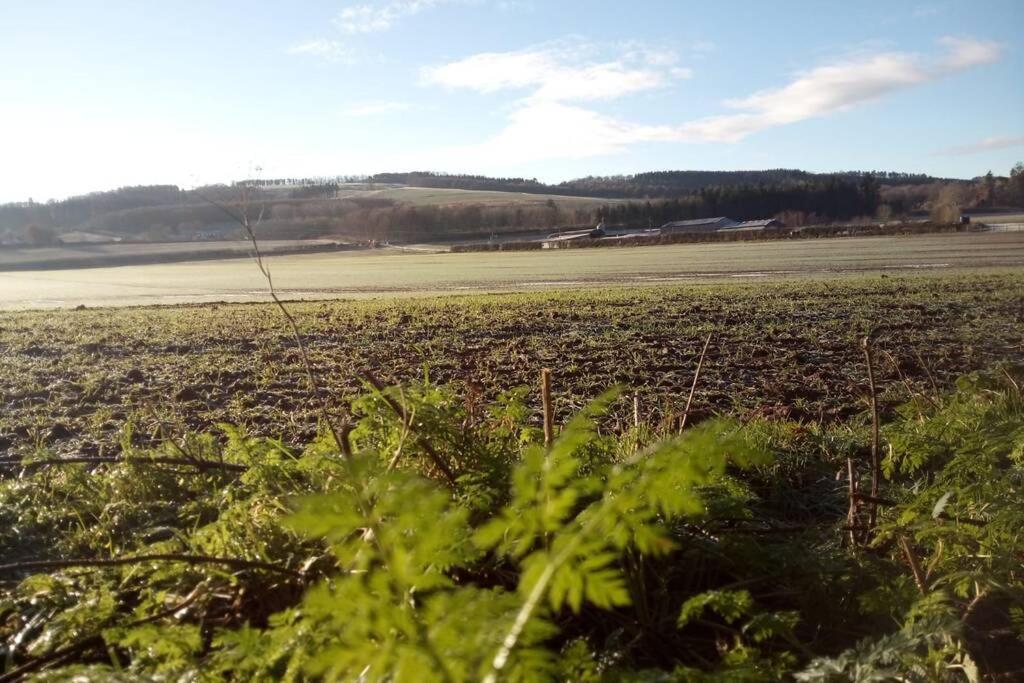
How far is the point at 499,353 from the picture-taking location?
29.2ft

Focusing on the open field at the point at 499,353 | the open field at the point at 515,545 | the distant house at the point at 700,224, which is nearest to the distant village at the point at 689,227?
the distant house at the point at 700,224

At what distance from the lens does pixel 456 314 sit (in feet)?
44.7

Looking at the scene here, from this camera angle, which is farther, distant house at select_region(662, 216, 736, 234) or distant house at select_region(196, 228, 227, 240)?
distant house at select_region(662, 216, 736, 234)

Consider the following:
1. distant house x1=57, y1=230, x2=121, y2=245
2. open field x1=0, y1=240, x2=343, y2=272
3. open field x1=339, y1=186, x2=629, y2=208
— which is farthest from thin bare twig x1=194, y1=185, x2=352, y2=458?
open field x1=339, y1=186, x2=629, y2=208

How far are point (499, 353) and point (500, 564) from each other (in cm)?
717

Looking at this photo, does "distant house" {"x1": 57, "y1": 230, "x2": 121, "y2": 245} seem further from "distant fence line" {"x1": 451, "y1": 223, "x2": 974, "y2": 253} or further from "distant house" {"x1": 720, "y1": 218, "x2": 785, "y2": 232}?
"distant house" {"x1": 720, "y1": 218, "x2": 785, "y2": 232}

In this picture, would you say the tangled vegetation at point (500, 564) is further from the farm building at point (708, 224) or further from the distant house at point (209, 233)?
the distant house at point (209, 233)

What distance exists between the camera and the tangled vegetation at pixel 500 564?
1.11 meters

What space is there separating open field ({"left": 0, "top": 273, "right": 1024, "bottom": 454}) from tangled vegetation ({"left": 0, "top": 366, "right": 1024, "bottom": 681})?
0.71m

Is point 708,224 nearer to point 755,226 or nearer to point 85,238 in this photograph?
point 755,226

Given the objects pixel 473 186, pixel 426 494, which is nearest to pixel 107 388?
pixel 426 494

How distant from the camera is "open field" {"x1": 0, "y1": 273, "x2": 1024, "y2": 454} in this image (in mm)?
5668

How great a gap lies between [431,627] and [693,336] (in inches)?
345

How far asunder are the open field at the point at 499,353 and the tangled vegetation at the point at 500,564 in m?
0.71
